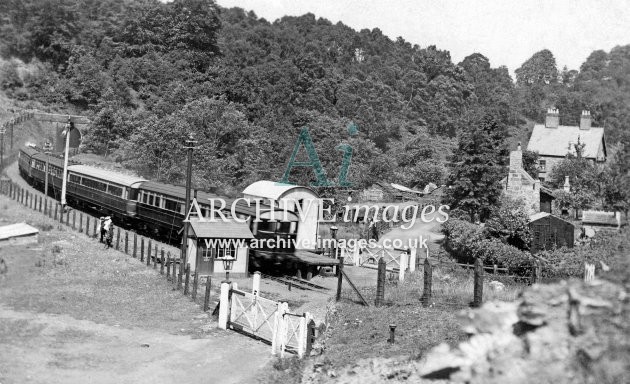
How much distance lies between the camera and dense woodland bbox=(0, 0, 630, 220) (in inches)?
1731

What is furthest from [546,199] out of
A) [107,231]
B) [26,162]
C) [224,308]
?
[26,162]

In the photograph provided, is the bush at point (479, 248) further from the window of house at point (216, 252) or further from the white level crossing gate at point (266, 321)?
the white level crossing gate at point (266, 321)

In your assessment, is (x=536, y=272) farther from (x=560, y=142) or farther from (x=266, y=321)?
(x=560, y=142)

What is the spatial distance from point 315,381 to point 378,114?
62511 millimetres

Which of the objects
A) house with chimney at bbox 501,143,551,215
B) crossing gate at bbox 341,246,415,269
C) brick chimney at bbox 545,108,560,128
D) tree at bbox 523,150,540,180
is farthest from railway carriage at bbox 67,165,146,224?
brick chimney at bbox 545,108,560,128

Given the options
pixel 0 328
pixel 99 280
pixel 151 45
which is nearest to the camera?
pixel 0 328

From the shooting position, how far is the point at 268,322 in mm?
15844

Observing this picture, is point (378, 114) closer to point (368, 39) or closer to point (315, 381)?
point (368, 39)

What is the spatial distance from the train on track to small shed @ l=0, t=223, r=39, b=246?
6.19 m

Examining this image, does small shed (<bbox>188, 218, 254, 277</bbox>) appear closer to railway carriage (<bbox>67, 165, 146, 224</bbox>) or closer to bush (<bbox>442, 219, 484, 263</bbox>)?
railway carriage (<bbox>67, 165, 146, 224</bbox>)

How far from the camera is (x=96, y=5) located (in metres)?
88.9

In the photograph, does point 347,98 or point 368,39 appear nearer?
point 347,98

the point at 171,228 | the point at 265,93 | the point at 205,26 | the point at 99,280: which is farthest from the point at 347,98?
the point at 99,280

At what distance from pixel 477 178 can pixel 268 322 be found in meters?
22.9
